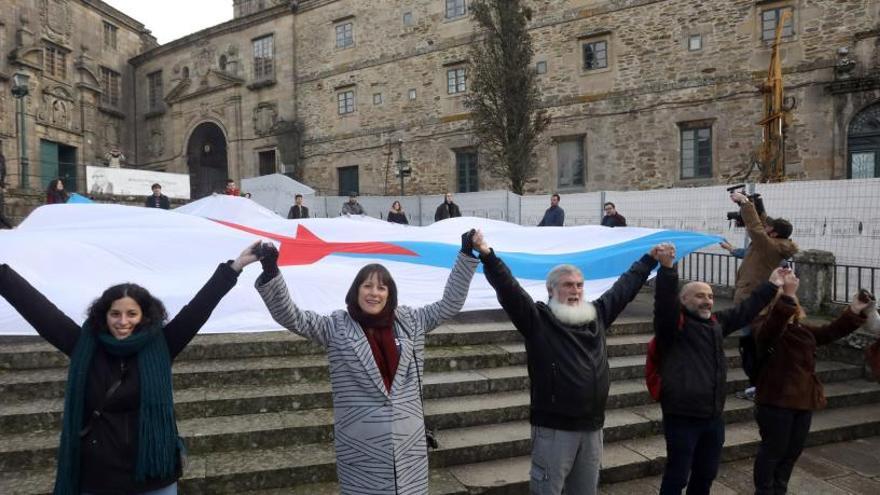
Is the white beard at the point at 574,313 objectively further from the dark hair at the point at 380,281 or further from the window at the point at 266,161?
the window at the point at 266,161

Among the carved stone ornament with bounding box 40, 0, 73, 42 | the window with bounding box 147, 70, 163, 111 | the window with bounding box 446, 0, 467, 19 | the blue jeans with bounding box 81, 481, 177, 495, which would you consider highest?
the carved stone ornament with bounding box 40, 0, 73, 42

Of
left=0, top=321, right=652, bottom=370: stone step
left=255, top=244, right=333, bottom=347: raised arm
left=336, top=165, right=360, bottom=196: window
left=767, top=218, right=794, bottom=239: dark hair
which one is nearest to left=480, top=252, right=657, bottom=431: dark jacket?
left=255, top=244, right=333, bottom=347: raised arm

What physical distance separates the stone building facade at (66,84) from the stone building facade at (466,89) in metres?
0.80

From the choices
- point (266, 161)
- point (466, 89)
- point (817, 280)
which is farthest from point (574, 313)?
point (266, 161)

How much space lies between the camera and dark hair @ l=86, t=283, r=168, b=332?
8.43 ft

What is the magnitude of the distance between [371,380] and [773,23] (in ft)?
64.0

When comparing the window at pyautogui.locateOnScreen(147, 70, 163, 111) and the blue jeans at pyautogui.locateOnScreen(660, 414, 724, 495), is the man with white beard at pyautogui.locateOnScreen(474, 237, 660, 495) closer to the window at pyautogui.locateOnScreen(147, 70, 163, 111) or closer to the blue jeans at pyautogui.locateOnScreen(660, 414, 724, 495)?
the blue jeans at pyautogui.locateOnScreen(660, 414, 724, 495)

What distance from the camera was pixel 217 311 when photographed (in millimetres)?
5445

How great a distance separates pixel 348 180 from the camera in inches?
1065

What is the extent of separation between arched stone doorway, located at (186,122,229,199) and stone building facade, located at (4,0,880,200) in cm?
9

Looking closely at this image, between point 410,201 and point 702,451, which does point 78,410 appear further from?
point 410,201

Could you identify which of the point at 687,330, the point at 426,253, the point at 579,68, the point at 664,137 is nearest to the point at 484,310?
the point at 426,253

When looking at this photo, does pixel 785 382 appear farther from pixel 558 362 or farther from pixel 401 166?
pixel 401 166

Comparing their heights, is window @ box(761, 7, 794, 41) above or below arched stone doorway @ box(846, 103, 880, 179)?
above
